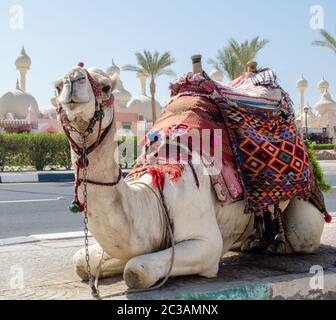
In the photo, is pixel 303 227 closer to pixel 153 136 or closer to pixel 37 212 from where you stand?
pixel 153 136

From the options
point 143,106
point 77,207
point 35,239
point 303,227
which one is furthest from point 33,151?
point 143,106

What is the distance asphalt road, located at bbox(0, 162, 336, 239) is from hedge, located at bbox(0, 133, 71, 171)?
32.6ft

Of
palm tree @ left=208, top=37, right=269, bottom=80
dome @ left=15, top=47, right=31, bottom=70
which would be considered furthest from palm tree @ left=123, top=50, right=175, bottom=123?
dome @ left=15, top=47, right=31, bottom=70

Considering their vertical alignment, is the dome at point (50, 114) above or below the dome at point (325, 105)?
below

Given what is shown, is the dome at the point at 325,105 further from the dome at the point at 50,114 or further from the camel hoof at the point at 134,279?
the camel hoof at the point at 134,279

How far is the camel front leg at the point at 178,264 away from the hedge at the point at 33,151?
22.4 m

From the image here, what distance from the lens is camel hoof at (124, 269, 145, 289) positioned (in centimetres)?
393

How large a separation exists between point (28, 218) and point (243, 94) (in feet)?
19.1

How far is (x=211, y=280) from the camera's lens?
14.2ft

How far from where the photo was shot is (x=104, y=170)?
3936 mm

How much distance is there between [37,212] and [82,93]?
25.6ft

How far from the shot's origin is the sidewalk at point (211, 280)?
3967 mm

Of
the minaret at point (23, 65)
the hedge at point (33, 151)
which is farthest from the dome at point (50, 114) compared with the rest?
the hedge at point (33, 151)
